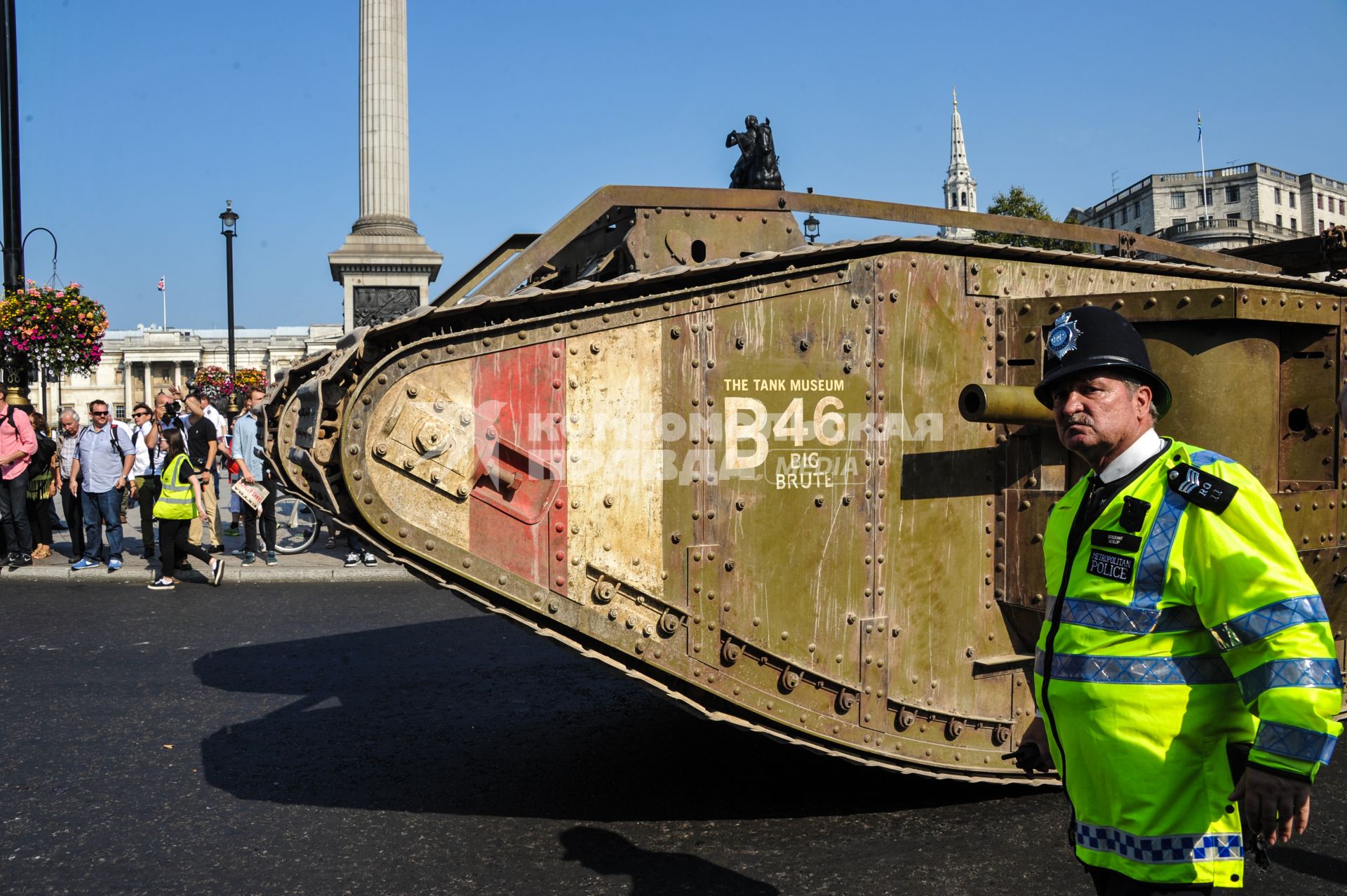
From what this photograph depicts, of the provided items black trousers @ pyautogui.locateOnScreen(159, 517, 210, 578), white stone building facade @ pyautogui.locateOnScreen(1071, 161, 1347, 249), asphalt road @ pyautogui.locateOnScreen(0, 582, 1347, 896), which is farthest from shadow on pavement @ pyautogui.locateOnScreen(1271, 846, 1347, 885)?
white stone building facade @ pyautogui.locateOnScreen(1071, 161, 1347, 249)

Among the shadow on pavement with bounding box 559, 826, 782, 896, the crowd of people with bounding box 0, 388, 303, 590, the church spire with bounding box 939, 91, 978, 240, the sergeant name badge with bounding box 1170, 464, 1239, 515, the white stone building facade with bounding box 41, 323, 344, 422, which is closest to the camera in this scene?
the sergeant name badge with bounding box 1170, 464, 1239, 515

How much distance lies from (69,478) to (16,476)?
1.02 metres

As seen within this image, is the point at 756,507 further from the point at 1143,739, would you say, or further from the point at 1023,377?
the point at 1143,739

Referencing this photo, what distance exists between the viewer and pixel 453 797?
16.3ft

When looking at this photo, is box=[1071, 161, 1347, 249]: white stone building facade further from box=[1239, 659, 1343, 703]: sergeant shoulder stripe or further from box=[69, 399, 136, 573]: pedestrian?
box=[1239, 659, 1343, 703]: sergeant shoulder stripe

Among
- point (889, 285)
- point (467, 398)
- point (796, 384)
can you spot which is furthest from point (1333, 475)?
point (467, 398)

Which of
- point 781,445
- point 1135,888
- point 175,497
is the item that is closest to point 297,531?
point 175,497

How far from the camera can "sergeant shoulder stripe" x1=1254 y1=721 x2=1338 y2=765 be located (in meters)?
2.07

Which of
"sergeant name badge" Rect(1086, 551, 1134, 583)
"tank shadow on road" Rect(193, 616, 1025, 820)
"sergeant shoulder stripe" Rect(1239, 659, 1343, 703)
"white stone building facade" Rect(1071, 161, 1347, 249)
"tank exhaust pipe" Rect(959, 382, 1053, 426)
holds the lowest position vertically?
"tank shadow on road" Rect(193, 616, 1025, 820)

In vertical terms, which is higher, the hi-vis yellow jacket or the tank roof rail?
the tank roof rail

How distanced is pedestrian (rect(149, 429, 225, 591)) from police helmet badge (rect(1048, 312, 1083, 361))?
897cm

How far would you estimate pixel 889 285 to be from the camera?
15.1 feet

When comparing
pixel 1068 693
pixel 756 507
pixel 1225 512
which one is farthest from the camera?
pixel 756 507

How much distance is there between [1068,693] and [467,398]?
7.68 ft
